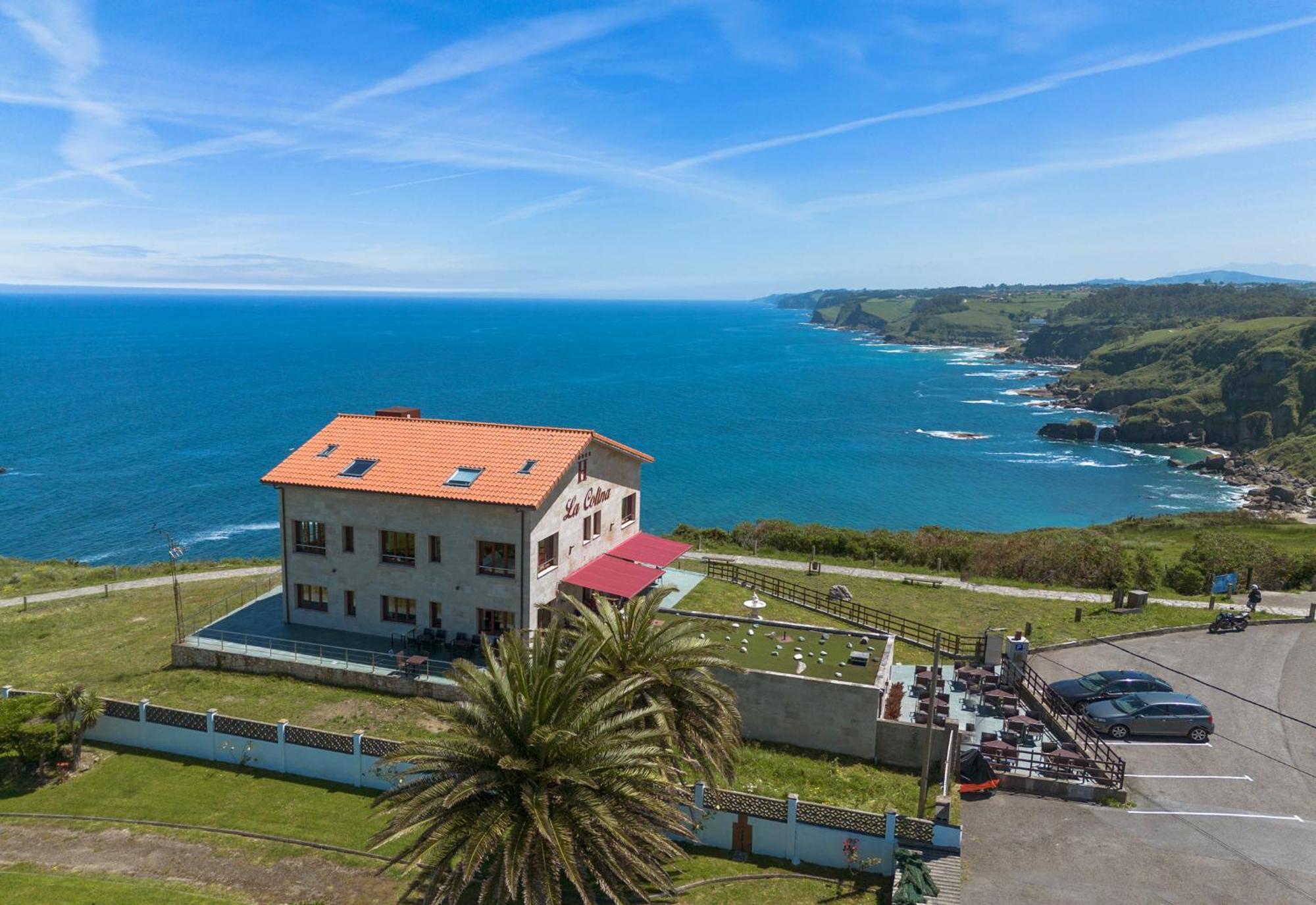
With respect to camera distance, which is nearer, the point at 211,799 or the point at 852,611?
the point at 211,799

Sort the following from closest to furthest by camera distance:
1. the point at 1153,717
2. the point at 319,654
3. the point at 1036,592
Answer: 1. the point at 1153,717
2. the point at 319,654
3. the point at 1036,592

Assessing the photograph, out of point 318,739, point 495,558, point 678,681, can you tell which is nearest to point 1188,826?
point 678,681

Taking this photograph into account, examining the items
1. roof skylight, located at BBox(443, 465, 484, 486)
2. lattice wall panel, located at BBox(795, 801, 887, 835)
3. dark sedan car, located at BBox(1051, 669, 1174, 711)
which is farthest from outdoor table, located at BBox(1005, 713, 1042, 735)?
roof skylight, located at BBox(443, 465, 484, 486)

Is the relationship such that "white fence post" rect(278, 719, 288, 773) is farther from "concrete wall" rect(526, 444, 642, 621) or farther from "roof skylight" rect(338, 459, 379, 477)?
"roof skylight" rect(338, 459, 379, 477)

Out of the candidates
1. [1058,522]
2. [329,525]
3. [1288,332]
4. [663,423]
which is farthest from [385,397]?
[1288,332]

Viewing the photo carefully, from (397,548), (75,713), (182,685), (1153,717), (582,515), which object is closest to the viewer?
(75,713)

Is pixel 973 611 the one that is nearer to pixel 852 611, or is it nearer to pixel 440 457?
pixel 852 611

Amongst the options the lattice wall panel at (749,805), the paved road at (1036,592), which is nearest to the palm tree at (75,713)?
the lattice wall panel at (749,805)
